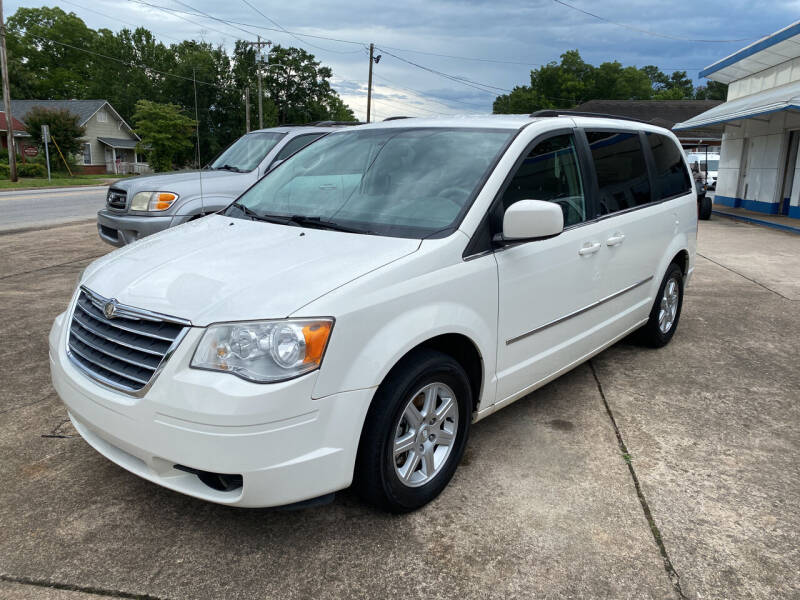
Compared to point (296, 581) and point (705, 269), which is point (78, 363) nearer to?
point (296, 581)

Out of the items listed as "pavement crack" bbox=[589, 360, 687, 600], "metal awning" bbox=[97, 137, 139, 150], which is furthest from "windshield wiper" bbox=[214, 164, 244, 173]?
"metal awning" bbox=[97, 137, 139, 150]

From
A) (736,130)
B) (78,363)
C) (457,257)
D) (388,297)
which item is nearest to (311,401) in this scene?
(388,297)

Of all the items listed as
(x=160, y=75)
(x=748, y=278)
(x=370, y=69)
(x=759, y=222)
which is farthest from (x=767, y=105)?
(x=160, y=75)

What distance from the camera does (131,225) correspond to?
7070 mm

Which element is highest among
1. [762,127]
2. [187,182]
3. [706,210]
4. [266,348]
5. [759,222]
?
[762,127]

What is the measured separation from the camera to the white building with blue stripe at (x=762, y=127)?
1620 centimetres

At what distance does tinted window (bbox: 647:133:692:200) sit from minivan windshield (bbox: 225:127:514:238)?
6.67 ft

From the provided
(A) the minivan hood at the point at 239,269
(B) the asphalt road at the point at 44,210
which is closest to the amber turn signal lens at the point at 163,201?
(A) the minivan hood at the point at 239,269

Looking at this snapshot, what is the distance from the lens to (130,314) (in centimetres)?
253

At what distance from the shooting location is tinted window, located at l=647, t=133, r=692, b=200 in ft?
15.9

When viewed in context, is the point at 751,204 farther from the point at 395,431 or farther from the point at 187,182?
the point at 395,431

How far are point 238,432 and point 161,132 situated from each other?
5618 cm

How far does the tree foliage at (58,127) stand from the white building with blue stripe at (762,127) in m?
38.9

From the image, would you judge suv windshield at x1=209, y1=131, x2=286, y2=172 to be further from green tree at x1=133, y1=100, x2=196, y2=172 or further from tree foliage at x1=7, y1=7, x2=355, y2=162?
tree foliage at x1=7, y1=7, x2=355, y2=162
